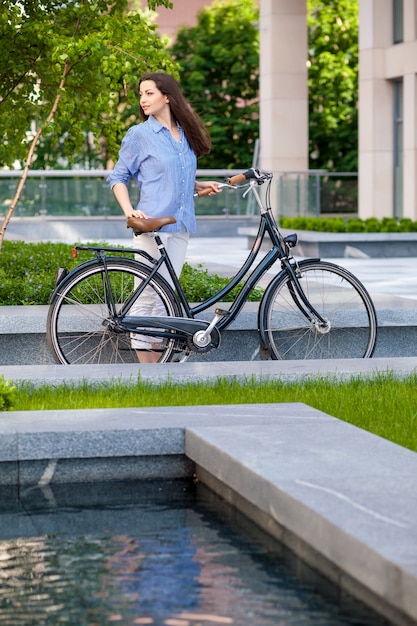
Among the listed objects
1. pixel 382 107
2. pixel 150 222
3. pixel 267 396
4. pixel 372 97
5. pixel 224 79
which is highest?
pixel 224 79

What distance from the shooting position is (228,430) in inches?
215

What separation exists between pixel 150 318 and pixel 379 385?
1492 mm

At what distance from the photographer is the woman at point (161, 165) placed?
7875 millimetres

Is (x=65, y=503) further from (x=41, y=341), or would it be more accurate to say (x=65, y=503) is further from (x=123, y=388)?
(x=41, y=341)

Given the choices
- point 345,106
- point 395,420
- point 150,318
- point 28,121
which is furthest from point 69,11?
point 345,106

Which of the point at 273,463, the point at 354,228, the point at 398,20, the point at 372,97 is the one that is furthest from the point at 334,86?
the point at 273,463

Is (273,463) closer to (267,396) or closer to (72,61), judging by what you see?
(267,396)

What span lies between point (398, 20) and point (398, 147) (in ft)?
9.50

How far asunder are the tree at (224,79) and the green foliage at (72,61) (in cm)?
3247

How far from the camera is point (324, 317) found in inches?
325

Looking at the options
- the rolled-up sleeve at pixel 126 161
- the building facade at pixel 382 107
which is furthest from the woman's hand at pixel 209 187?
the building facade at pixel 382 107

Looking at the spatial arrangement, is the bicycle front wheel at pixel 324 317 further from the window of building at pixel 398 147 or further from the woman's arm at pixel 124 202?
the window of building at pixel 398 147

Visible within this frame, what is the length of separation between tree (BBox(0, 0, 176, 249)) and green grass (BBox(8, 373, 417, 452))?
184 inches

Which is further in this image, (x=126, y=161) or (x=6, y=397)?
(x=126, y=161)
